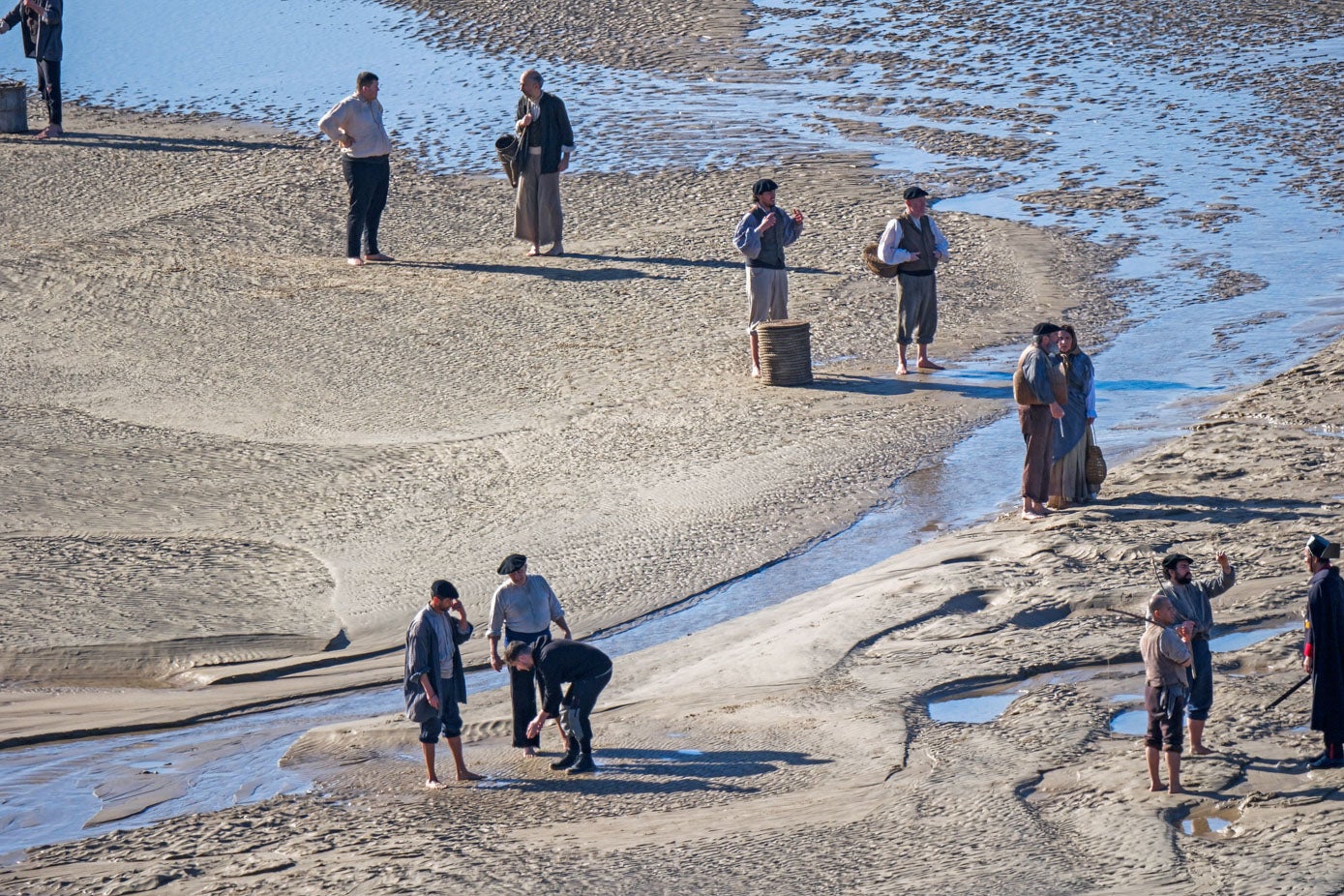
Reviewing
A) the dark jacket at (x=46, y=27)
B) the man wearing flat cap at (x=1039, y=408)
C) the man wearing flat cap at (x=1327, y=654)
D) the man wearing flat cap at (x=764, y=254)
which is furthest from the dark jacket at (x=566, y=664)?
the dark jacket at (x=46, y=27)

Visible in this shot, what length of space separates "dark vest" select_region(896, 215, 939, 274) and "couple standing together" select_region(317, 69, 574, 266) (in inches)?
167

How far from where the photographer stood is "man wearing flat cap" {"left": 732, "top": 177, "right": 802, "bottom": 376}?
48.6ft

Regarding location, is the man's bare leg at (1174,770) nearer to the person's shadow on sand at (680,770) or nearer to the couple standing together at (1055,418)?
the person's shadow on sand at (680,770)

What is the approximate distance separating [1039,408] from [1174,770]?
424 cm

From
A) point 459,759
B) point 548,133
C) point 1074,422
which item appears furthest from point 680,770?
point 548,133

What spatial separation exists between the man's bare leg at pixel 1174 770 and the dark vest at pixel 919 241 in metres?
7.45

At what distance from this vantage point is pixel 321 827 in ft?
28.2

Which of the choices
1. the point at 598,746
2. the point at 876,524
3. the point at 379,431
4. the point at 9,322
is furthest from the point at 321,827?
the point at 9,322

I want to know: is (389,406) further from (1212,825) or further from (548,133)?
(1212,825)

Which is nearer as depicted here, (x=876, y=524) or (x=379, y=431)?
(x=876, y=524)

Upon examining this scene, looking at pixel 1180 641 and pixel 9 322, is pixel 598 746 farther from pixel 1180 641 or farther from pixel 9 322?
pixel 9 322

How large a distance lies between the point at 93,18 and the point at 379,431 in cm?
2254

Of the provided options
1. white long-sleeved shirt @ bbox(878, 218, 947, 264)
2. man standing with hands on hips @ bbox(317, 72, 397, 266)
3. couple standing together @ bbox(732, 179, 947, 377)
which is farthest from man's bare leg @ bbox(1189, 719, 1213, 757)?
man standing with hands on hips @ bbox(317, 72, 397, 266)

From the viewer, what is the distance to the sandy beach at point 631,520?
8180 mm
